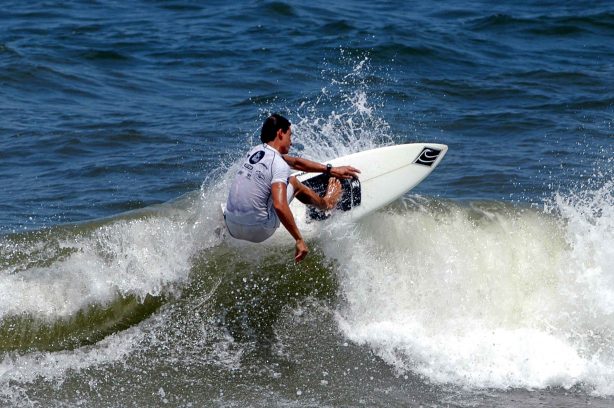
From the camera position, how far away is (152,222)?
8945 millimetres

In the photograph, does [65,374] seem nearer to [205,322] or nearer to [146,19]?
[205,322]

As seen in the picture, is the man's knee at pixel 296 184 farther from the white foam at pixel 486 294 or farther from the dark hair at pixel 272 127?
the white foam at pixel 486 294

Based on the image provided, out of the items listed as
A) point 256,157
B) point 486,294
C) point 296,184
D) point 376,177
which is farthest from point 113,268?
point 486,294

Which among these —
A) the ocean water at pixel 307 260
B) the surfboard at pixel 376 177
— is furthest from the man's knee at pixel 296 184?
the ocean water at pixel 307 260

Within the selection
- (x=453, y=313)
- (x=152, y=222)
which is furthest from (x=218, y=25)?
(x=453, y=313)

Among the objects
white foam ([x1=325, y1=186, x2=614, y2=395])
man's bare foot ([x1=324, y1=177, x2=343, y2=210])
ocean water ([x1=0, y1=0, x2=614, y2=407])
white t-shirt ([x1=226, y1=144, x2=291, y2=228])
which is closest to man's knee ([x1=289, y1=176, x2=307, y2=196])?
white t-shirt ([x1=226, y1=144, x2=291, y2=228])

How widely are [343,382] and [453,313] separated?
62.5 inches

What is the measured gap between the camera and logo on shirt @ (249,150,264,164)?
7429mm

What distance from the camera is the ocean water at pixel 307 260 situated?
728cm

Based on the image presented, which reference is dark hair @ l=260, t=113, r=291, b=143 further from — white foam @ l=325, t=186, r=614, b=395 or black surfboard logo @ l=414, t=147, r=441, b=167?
black surfboard logo @ l=414, t=147, r=441, b=167

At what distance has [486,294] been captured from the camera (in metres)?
8.63

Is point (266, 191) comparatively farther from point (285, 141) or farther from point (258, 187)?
point (285, 141)

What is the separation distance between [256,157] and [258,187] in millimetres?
241

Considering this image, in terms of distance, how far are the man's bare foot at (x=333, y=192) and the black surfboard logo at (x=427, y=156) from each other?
0.91 meters
